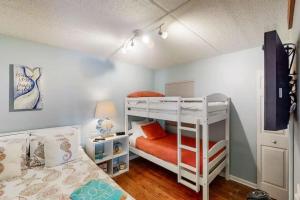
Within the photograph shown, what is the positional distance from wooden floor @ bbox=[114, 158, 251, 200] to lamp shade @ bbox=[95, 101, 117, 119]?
3.92 feet

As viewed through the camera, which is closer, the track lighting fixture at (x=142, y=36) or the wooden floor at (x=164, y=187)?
the track lighting fixture at (x=142, y=36)

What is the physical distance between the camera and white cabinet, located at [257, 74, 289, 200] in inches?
81.7

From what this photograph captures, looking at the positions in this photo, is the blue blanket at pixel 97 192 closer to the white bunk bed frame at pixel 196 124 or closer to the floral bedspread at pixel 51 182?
the floral bedspread at pixel 51 182

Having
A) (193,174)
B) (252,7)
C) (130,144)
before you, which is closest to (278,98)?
(252,7)

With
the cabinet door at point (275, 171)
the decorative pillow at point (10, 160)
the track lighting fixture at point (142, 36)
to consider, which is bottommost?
the cabinet door at point (275, 171)

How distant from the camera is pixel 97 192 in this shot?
1.33m

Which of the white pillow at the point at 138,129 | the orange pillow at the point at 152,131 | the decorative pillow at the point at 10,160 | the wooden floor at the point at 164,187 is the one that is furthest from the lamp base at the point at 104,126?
the decorative pillow at the point at 10,160

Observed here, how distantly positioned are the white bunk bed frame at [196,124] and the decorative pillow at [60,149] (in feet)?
4.16

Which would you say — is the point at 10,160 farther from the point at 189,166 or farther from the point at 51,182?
the point at 189,166

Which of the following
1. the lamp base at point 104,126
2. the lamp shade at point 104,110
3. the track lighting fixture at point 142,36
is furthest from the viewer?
the lamp base at point 104,126

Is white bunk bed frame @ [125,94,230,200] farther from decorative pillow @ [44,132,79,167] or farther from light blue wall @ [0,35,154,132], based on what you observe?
decorative pillow @ [44,132,79,167]

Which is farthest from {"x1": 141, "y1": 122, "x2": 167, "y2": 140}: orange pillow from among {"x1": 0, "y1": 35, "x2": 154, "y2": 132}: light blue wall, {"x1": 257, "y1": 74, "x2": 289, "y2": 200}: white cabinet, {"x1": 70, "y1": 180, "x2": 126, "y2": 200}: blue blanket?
{"x1": 257, "y1": 74, "x2": 289, "y2": 200}: white cabinet

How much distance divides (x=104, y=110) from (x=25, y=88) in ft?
4.05

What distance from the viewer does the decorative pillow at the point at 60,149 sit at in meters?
1.90
